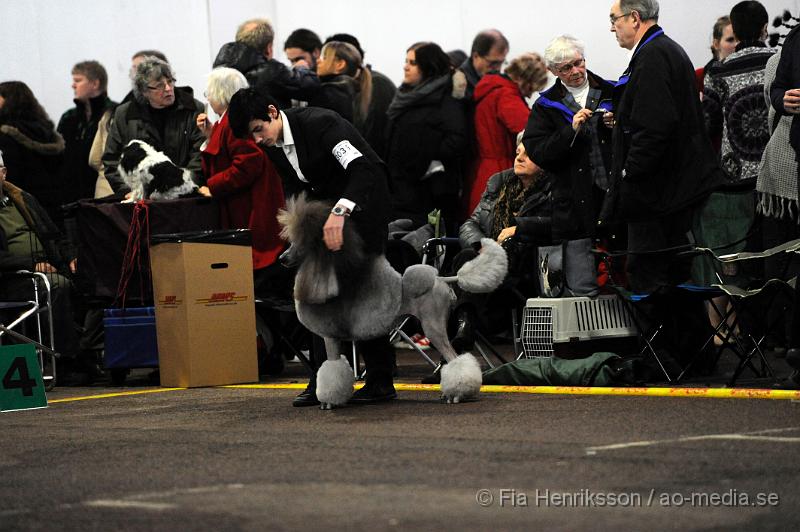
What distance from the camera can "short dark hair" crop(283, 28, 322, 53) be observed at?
32.8ft

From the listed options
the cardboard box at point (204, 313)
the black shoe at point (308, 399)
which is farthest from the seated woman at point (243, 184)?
the black shoe at point (308, 399)

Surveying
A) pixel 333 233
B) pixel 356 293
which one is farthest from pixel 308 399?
pixel 333 233

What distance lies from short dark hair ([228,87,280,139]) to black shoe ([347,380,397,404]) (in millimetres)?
1297

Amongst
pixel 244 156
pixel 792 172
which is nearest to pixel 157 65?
pixel 244 156

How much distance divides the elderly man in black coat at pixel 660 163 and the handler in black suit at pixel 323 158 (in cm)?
135

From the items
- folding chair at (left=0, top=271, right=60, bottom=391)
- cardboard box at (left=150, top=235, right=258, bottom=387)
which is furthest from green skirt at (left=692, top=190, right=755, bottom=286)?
folding chair at (left=0, top=271, right=60, bottom=391)

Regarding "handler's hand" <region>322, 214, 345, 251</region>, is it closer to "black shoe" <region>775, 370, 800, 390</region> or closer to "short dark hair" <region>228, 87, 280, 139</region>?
"short dark hair" <region>228, 87, 280, 139</region>

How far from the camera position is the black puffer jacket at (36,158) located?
31.5 feet

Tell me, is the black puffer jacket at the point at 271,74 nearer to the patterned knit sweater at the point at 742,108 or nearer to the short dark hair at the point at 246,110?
the patterned knit sweater at the point at 742,108

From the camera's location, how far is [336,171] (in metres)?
6.12

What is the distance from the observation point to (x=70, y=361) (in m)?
8.80

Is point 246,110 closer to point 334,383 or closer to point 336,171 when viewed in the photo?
point 336,171

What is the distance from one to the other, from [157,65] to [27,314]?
5.96 feet

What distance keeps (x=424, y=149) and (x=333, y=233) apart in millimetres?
3611
